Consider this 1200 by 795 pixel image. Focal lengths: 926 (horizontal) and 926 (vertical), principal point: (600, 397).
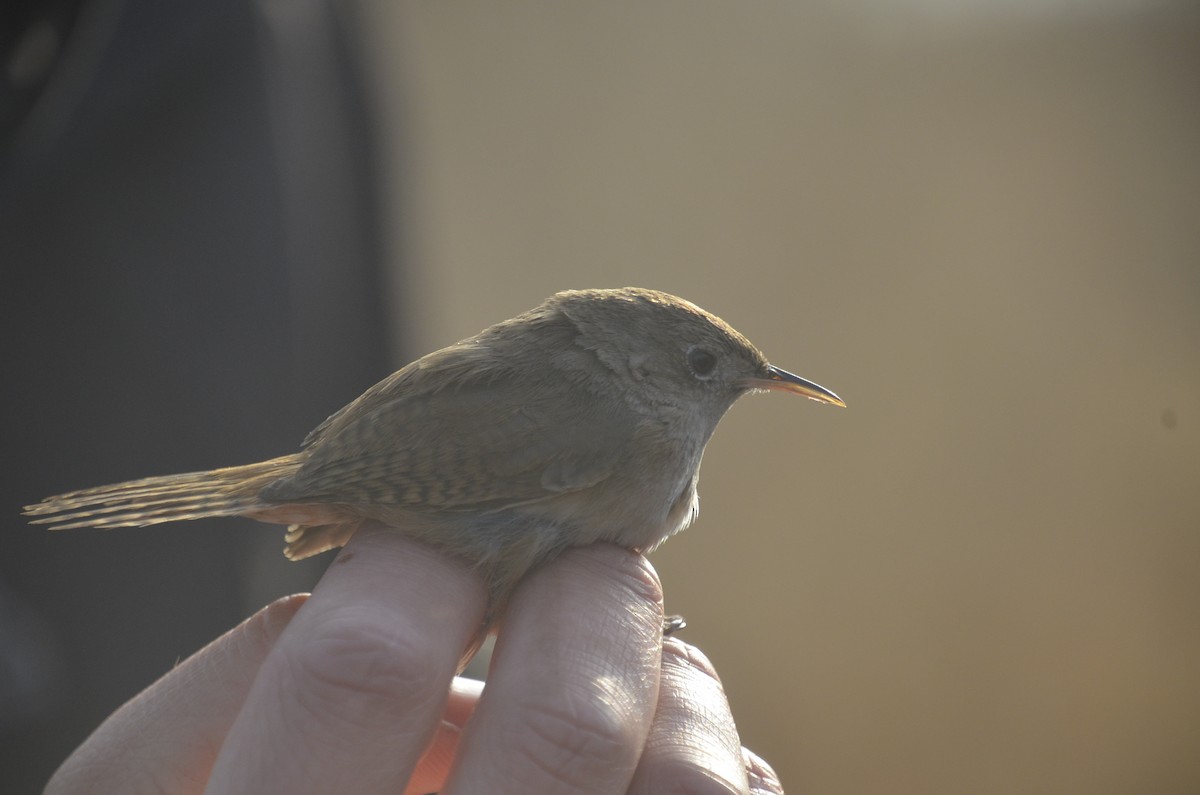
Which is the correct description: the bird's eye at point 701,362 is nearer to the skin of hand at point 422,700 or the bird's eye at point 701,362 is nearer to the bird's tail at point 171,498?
the skin of hand at point 422,700

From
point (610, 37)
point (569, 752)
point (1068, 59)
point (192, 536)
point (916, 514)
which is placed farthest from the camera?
point (610, 37)

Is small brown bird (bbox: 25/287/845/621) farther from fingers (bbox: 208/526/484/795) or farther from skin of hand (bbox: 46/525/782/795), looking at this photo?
fingers (bbox: 208/526/484/795)

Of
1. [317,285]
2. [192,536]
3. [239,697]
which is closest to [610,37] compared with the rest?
[317,285]

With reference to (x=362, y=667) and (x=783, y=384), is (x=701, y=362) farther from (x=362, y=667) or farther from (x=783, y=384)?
(x=362, y=667)

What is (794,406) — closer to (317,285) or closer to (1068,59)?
(1068,59)

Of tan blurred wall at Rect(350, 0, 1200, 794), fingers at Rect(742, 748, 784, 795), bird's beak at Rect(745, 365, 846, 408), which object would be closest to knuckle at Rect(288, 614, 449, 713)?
fingers at Rect(742, 748, 784, 795)

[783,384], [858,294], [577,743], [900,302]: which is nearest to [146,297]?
[783,384]
